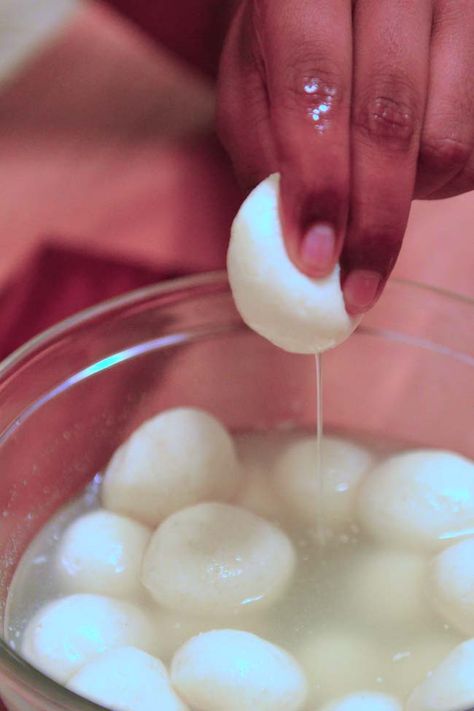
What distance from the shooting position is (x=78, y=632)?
29.3 inches

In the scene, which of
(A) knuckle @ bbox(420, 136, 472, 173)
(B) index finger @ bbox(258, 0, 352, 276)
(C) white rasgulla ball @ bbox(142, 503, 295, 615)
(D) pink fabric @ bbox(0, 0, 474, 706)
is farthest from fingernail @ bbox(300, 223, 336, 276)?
(D) pink fabric @ bbox(0, 0, 474, 706)

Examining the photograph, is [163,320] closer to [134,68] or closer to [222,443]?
[222,443]

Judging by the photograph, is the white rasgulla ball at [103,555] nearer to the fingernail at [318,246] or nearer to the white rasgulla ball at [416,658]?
the white rasgulla ball at [416,658]

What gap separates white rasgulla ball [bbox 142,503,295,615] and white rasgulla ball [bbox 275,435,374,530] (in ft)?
0.17

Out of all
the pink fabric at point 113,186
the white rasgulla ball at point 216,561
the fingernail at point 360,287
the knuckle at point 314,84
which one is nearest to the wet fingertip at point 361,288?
the fingernail at point 360,287

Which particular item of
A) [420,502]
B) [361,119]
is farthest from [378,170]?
[420,502]

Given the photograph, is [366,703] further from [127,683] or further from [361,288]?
[361,288]

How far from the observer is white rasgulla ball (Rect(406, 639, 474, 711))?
0.65 metres

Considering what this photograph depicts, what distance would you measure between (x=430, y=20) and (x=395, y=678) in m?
0.53

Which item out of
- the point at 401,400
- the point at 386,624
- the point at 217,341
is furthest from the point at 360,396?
the point at 386,624

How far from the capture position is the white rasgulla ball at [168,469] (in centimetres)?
89

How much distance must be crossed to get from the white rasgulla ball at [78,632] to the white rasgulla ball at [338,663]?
5.3 inches

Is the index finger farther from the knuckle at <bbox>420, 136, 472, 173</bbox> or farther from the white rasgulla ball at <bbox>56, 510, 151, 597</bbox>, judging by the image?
the white rasgulla ball at <bbox>56, 510, 151, 597</bbox>

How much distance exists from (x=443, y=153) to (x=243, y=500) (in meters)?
0.39
